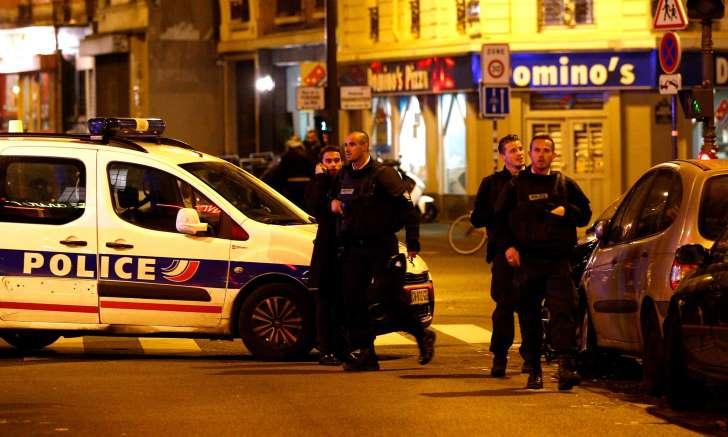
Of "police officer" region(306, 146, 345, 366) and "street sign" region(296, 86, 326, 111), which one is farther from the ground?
"street sign" region(296, 86, 326, 111)

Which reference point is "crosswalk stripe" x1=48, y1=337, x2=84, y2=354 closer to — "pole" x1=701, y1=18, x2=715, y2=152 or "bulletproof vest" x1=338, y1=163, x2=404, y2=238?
"bulletproof vest" x1=338, y1=163, x2=404, y2=238

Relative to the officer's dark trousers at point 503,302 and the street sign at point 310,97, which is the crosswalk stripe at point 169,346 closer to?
the officer's dark trousers at point 503,302

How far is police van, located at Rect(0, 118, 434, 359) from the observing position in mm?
12586

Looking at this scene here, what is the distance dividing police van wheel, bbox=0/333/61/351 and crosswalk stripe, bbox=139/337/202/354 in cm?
85

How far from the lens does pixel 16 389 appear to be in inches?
425

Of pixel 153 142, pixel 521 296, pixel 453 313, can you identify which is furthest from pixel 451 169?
pixel 521 296

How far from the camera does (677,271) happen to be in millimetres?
10039

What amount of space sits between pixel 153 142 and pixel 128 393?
3.51 metres

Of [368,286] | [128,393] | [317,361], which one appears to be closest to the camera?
[128,393]

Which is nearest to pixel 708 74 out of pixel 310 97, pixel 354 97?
pixel 310 97

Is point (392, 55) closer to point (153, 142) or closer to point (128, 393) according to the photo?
point (153, 142)

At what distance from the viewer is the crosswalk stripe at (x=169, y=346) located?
13836mm

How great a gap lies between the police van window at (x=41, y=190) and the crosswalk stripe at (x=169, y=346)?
1685 millimetres

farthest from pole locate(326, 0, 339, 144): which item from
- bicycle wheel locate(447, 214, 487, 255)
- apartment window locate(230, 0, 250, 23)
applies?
apartment window locate(230, 0, 250, 23)
